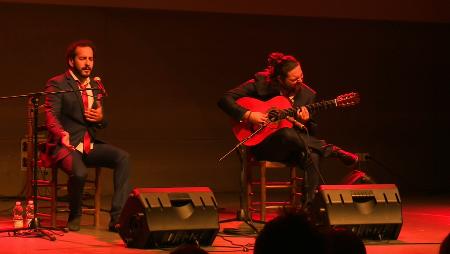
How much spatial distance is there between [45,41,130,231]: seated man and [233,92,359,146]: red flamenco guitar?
88 centimetres

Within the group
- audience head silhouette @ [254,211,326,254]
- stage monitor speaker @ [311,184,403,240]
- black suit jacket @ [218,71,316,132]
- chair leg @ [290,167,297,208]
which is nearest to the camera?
audience head silhouette @ [254,211,326,254]

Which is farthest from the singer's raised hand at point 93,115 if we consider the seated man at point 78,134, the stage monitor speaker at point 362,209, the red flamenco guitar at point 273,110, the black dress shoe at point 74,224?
the stage monitor speaker at point 362,209

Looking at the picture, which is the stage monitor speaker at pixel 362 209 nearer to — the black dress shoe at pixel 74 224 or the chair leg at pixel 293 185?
the chair leg at pixel 293 185

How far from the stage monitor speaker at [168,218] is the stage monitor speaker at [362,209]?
0.69 m

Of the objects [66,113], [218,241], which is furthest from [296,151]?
[66,113]

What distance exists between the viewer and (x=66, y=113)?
20.2 ft

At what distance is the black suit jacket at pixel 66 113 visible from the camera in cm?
606

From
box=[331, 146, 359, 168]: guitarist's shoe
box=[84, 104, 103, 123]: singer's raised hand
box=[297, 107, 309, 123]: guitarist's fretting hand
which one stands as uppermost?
box=[297, 107, 309, 123]: guitarist's fretting hand

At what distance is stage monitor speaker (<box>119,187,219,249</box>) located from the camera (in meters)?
5.05

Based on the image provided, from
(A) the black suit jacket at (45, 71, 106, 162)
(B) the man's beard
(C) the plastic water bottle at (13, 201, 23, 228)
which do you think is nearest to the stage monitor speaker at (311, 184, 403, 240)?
(A) the black suit jacket at (45, 71, 106, 162)

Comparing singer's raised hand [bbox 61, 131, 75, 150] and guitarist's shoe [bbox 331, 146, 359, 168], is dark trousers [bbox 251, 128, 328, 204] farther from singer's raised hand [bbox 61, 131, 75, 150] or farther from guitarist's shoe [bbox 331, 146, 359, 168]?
singer's raised hand [bbox 61, 131, 75, 150]

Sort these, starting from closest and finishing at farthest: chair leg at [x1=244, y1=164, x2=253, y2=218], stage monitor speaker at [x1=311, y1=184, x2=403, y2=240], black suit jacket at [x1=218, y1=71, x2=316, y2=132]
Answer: stage monitor speaker at [x1=311, y1=184, x2=403, y2=240] < black suit jacket at [x1=218, y1=71, x2=316, y2=132] < chair leg at [x1=244, y1=164, x2=253, y2=218]

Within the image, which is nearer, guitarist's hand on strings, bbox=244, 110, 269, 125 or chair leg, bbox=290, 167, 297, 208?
guitarist's hand on strings, bbox=244, 110, 269, 125

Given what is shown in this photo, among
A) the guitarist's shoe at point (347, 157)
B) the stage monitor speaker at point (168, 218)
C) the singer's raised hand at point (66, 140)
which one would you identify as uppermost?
the singer's raised hand at point (66, 140)
